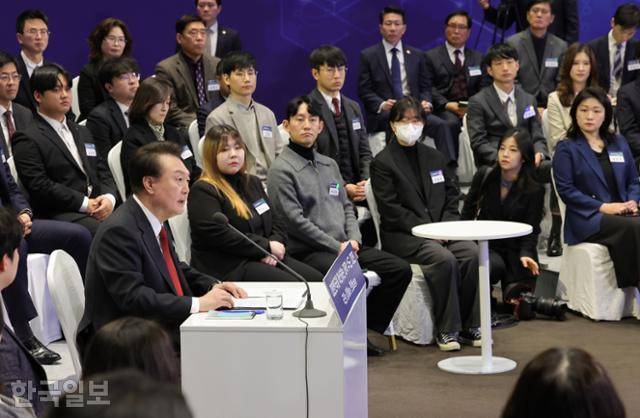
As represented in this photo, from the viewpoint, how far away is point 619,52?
820 cm

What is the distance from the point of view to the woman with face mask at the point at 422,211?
575cm

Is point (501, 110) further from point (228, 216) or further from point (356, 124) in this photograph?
point (228, 216)

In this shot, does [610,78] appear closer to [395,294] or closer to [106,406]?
[395,294]

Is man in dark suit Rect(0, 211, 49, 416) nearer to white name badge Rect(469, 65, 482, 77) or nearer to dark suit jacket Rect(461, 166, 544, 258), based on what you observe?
dark suit jacket Rect(461, 166, 544, 258)

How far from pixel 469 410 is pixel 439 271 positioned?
4.19ft

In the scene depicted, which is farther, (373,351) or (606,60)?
(606,60)

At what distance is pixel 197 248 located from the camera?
17.4 ft

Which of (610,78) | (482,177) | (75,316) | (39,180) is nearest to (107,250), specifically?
(75,316)

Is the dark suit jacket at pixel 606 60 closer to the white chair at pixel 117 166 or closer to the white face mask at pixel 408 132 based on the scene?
the white face mask at pixel 408 132

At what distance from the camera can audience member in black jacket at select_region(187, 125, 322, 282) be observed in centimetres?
519

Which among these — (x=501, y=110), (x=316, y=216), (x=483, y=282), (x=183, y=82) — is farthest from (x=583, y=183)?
(x=183, y=82)

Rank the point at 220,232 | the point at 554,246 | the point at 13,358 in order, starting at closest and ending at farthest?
the point at 13,358 < the point at 220,232 < the point at 554,246

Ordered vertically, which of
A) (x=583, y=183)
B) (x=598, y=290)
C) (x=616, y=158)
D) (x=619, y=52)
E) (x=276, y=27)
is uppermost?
(x=276, y=27)

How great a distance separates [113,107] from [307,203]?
149 centimetres
